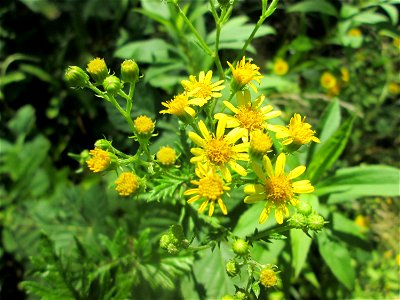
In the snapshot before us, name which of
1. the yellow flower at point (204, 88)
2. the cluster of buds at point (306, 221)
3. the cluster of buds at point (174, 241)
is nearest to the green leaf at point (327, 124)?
the cluster of buds at point (306, 221)

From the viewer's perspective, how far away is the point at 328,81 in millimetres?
4430

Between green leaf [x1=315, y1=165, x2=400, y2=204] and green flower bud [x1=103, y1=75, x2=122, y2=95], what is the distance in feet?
5.10

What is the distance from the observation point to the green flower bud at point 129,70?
2062 mm

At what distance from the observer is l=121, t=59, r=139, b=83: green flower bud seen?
2062 millimetres

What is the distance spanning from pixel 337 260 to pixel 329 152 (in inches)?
29.7

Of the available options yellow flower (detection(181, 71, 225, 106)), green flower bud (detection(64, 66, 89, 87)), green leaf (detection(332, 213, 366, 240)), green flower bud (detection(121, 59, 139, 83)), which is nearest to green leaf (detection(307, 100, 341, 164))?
green leaf (detection(332, 213, 366, 240))

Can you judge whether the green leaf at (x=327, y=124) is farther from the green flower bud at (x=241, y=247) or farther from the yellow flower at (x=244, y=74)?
the green flower bud at (x=241, y=247)

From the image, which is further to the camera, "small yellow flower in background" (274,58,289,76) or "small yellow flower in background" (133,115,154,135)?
"small yellow flower in background" (274,58,289,76)

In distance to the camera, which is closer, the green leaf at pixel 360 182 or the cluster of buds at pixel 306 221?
the cluster of buds at pixel 306 221

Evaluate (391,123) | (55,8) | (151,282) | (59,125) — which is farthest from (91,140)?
(391,123)

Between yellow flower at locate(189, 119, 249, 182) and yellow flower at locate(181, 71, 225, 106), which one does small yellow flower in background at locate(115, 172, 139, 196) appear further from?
yellow flower at locate(181, 71, 225, 106)

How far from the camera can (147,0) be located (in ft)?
11.8

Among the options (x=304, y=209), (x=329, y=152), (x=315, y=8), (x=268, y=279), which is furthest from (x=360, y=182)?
(x=315, y=8)

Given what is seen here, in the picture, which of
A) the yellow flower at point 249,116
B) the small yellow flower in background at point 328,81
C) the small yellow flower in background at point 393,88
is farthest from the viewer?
the small yellow flower in background at point 393,88
